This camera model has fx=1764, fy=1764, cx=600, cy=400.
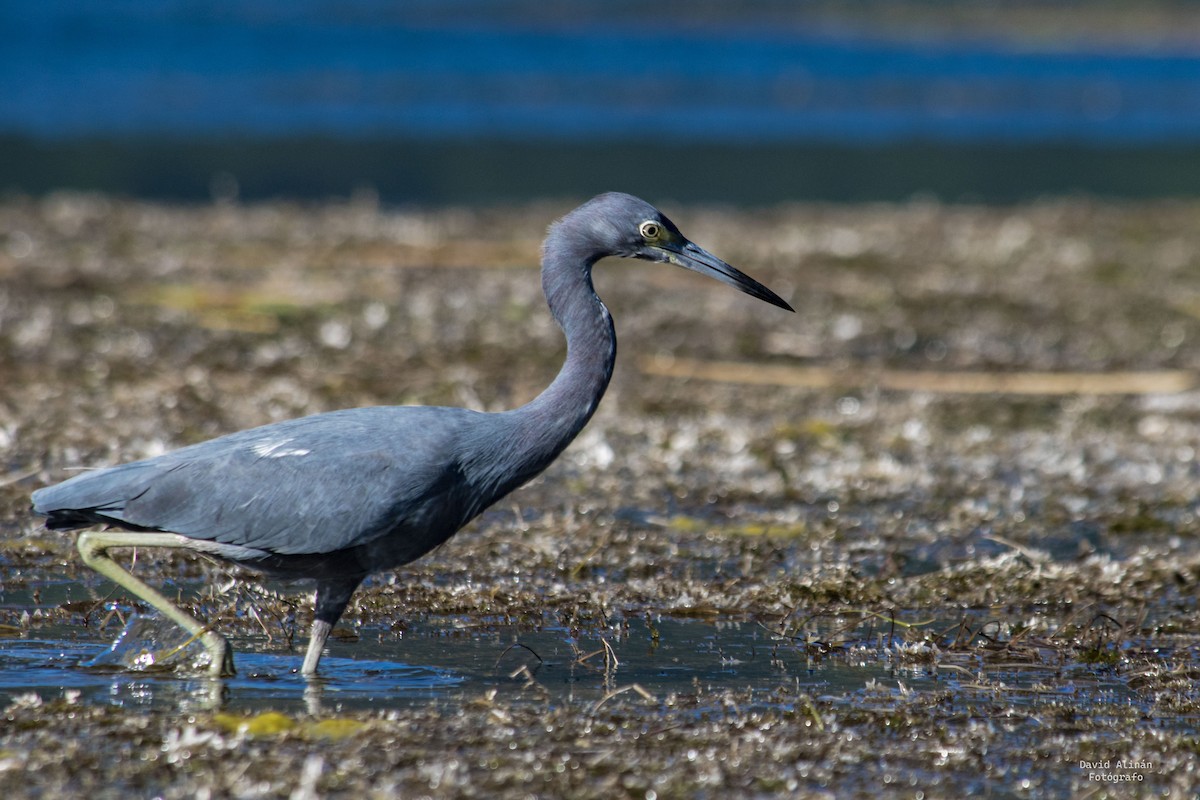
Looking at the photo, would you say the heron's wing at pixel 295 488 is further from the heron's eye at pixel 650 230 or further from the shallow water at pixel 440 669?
the heron's eye at pixel 650 230

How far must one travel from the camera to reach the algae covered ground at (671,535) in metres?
5.79

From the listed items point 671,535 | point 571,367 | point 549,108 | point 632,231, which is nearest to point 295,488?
point 571,367

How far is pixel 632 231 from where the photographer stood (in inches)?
275

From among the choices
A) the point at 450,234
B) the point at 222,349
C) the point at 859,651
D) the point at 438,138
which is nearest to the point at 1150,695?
the point at 859,651

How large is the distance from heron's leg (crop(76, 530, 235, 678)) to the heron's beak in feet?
7.19

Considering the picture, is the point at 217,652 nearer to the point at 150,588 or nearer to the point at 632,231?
the point at 150,588

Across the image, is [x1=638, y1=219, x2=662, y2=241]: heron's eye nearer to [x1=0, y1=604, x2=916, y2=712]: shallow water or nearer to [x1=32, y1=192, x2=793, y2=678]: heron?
[x1=32, y1=192, x2=793, y2=678]: heron

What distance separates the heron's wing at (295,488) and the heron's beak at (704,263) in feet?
3.63

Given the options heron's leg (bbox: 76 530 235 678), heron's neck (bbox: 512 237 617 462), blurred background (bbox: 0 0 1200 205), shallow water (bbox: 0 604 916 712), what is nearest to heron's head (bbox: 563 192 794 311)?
heron's neck (bbox: 512 237 617 462)

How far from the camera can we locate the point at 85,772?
17.7 ft

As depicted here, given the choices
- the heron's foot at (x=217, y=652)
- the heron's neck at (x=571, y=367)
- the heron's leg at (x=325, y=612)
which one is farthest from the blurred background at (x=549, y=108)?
the heron's foot at (x=217, y=652)

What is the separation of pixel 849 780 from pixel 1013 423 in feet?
24.0

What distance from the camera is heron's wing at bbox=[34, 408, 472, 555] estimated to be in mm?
6449

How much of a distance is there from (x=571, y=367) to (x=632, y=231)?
643mm
